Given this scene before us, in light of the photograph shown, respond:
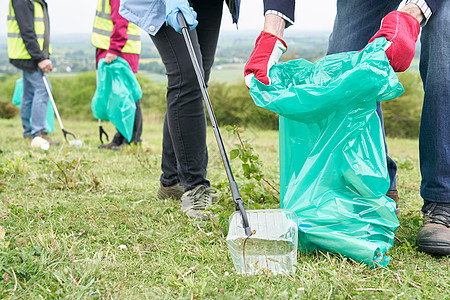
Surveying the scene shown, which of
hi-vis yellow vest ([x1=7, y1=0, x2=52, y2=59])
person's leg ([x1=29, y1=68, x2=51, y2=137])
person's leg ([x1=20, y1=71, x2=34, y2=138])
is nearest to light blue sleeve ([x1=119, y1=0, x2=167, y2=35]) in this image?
person's leg ([x1=29, y1=68, x2=51, y2=137])

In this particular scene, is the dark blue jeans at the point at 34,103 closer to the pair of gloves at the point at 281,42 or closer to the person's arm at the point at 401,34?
the pair of gloves at the point at 281,42

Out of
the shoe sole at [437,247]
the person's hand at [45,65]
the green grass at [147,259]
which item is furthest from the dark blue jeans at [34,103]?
the shoe sole at [437,247]

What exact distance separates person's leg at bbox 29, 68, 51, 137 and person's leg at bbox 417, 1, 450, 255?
4.22m

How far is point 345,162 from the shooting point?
1558 millimetres

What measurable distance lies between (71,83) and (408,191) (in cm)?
1321

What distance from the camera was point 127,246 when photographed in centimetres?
172

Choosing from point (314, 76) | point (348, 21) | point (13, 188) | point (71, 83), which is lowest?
point (71, 83)

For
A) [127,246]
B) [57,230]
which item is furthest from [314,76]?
[57,230]

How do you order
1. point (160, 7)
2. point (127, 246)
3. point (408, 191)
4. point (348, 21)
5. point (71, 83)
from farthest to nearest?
1. point (71, 83)
2. point (408, 191)
3. point (348, 21)
4. point (160, 7)
5. point (127, 246)

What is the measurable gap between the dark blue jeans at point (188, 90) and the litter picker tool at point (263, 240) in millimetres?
479

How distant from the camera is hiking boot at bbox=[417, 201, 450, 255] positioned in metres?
1.62

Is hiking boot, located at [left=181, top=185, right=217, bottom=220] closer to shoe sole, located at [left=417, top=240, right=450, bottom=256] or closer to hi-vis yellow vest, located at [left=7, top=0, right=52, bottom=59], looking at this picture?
shoe sole, located at [left=417, top=240, right=450, bottom=256]

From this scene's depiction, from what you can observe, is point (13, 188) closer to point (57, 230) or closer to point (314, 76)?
point (57, 230)

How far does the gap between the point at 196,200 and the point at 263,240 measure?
677mm
